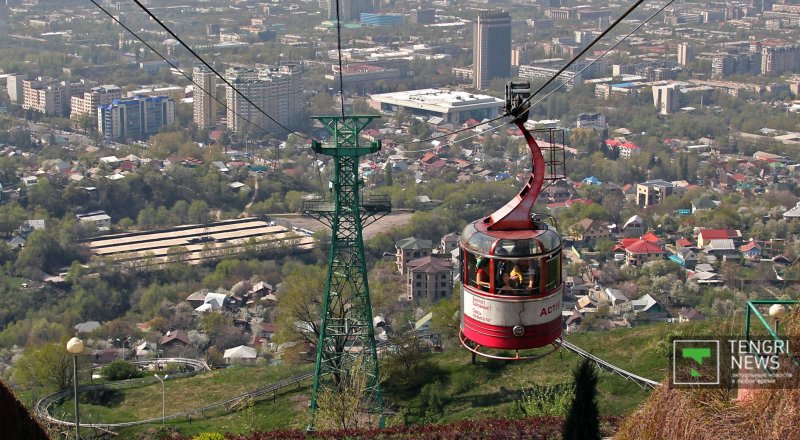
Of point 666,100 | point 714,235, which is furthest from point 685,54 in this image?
point 714,235

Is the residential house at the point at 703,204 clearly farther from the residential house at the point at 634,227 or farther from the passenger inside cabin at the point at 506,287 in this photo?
the passenger inside cabin at the point at 506,287

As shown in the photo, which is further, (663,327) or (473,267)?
(663,327)

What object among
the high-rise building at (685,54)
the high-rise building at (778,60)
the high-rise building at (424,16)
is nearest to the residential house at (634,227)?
the high-rise building at (778,60)

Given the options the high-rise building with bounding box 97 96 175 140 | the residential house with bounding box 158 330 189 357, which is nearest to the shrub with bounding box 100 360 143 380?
the residential house with bounding box 158 330 189 357

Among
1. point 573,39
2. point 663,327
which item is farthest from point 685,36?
point 663,327

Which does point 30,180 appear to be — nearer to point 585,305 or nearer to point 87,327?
point 87,327

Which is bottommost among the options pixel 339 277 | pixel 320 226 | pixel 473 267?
pixel 320 226

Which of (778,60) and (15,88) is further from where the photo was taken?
(778,60)

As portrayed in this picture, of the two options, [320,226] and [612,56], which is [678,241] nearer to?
[320,226]
